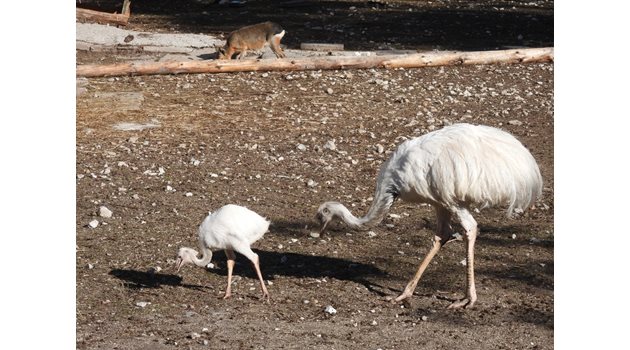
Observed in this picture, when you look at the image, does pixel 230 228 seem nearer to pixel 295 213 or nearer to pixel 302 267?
pixel 302 267

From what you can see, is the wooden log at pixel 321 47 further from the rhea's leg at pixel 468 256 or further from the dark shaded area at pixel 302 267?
the rhea's leg at pixel 468 256

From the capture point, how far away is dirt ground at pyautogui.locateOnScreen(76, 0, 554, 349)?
670cm

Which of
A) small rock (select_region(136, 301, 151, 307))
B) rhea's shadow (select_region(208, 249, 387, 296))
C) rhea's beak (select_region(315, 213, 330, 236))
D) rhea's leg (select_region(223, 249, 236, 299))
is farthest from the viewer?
rhea's shadow (select_region(208, 249, 387, 296))

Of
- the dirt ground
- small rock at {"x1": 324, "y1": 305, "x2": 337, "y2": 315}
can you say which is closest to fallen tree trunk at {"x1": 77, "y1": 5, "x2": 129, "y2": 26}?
the dirt ground

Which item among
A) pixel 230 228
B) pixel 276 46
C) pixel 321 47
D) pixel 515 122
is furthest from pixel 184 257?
pixel 321 47

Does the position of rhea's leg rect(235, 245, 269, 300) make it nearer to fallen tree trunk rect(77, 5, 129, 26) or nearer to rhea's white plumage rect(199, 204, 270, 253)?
rhea's white plumage rect(199, 204, 270, 253)

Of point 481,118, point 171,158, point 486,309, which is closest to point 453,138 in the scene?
point 486,309

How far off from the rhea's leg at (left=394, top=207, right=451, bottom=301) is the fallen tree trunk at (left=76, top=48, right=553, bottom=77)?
255 inches

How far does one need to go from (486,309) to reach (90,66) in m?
7.82

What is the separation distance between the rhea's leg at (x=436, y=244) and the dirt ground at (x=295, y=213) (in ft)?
0.26

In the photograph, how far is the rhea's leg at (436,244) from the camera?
23.5 feet

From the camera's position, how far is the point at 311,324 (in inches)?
264

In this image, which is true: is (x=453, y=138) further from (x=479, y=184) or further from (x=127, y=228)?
(x=127, y=228)

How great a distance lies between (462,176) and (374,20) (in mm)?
12016
